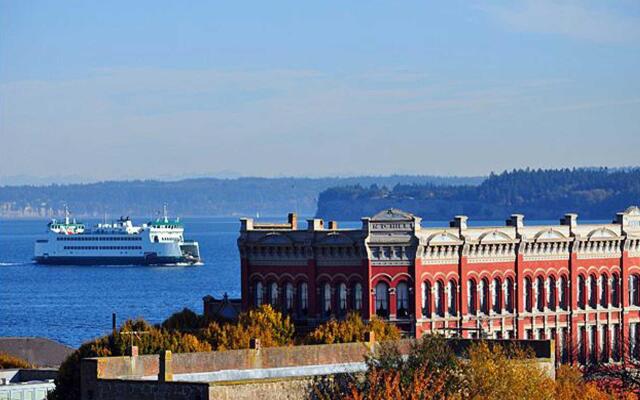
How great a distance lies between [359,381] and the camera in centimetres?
5644

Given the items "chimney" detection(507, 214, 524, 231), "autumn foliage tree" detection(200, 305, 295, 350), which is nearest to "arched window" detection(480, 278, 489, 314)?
"chimney" detection(507, 214, 524, 231)

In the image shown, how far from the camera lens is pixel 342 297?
107750mm

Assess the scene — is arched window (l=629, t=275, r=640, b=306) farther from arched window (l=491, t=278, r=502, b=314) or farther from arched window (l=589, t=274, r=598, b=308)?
arched window (l=491, t=278, r=502, b=314)

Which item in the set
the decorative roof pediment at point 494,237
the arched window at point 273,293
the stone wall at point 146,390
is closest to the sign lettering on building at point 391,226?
the decorative roof pediment at point 494,237

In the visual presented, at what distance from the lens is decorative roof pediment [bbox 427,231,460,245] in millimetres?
107931

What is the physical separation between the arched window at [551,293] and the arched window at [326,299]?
538 inches

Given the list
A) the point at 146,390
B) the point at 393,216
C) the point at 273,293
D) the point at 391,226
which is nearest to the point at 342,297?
the point at 391,226

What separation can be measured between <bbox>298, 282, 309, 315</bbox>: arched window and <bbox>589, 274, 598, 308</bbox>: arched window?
17.9m

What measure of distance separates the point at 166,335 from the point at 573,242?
103ft

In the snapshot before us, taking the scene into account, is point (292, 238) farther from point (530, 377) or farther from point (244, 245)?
point (530, 377)

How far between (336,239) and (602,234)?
18877mm

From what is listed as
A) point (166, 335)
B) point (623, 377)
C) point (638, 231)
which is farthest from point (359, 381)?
point (638, 231)

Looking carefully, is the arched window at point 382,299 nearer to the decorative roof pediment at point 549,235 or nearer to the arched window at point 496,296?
the arched window at point 496,296

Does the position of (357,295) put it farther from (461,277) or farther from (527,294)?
(527,294)
